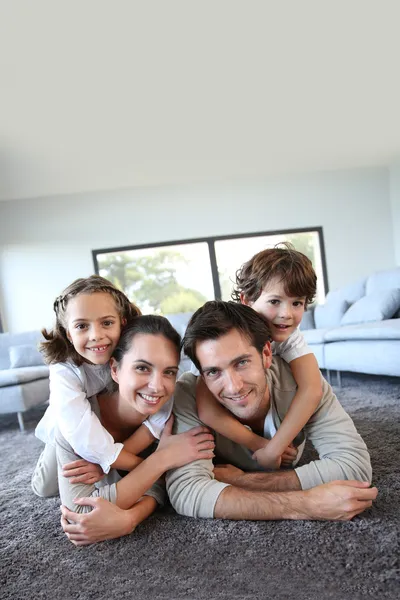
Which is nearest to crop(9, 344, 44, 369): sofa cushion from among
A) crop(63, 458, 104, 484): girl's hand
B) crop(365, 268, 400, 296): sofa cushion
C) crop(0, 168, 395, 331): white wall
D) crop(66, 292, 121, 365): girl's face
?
crop(0, 168, 395, 331): white wall

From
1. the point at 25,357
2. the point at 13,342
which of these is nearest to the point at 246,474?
the point at 25,357

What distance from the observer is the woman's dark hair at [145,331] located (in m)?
1.39

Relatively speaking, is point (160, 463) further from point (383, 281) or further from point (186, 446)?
point (383, 281)

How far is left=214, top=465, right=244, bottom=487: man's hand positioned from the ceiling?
3.19 m

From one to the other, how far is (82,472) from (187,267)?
6.34 m

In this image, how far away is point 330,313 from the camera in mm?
4641

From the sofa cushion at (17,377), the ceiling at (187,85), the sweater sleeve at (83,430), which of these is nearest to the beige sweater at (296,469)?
the sweater sleeve at (83,430)

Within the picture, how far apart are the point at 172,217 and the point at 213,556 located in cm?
673

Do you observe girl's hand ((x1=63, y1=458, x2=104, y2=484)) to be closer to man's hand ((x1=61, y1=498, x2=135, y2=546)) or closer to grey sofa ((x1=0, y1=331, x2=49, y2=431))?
man's hand ((x1=61, y1=498, x2=135, y2=546))

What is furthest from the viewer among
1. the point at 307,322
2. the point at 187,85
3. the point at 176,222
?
the point at 176,222

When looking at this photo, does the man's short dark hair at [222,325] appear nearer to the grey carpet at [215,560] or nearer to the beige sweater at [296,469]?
the beige sweater at [296,469]

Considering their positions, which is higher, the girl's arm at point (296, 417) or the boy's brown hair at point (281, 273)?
the boy's brown hair at point (281, 273)

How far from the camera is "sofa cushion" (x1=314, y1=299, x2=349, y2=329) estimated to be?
4547 mm

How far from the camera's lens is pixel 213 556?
1122 millimetres
